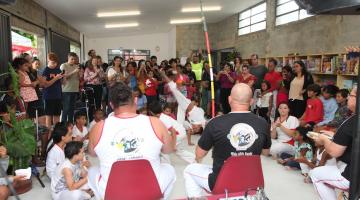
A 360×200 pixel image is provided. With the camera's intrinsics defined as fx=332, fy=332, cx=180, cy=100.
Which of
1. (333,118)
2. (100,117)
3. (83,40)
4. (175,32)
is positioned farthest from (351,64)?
(83,40)

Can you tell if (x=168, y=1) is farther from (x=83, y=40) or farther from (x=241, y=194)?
(x=83, y=40)

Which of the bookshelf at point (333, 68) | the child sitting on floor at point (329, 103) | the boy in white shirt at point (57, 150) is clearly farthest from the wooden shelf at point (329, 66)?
the boy in white shirt at point (57, 150)

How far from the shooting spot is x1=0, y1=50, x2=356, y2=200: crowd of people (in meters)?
2.04

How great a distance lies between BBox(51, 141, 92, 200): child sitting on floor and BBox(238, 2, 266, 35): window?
826cm

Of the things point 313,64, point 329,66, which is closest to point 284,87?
point 329,66

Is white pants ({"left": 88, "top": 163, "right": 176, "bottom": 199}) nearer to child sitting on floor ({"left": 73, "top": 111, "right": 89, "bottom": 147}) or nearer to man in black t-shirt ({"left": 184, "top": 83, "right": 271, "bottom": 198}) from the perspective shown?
man in black t-shirt ({"left": 184, "top": 83, "right": 271, "bottom": 198})

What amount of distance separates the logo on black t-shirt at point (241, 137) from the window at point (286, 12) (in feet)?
21.3

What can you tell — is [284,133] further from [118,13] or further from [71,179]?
[118,13]

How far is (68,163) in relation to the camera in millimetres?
2975

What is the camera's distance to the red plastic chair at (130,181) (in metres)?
1.86

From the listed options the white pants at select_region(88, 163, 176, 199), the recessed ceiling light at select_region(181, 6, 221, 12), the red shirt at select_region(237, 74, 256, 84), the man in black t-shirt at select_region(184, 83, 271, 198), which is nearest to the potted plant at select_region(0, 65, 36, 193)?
the white pants at select_region(88, 163, 176, 199)

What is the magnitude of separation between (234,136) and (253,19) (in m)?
9.42

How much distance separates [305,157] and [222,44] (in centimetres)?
998

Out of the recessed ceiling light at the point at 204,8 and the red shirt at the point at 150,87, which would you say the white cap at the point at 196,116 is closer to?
the red shirt at the point at 150,87
